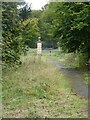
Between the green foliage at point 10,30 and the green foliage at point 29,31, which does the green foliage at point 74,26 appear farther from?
the green foliage at point 10,30

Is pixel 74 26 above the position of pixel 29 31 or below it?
above

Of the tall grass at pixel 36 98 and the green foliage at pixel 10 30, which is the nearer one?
the tall grass at pixel 36 98

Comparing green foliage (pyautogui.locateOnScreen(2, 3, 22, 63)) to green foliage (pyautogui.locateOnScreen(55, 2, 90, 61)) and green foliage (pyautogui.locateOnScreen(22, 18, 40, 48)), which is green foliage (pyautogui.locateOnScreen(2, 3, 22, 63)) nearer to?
green foliage (pyautogui.locateOnScreen(55, 2, 90, 61))

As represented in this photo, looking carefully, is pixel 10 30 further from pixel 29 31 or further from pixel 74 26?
pixel 29 31

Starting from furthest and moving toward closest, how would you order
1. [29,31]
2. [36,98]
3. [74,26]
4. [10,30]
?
[29,31] → [74,26] → [10,30] → [36,98]

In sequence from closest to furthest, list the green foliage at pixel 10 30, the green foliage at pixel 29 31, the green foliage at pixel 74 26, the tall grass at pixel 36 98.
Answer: the tall grass at pixel 36 98
the green foliage at pixel 10 30
the green foliage at pixel 74 26
the green foliage at pixel 29 31

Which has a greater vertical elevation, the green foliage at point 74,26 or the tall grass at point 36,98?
the green foliage at point 74,26

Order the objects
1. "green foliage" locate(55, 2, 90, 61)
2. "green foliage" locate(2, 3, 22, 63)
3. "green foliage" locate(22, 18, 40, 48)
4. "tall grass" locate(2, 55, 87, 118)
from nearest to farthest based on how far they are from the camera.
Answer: "tall grass" locate(2, 55, 87, 118) < "green foliage" locate(2, 3, 22, 63) < "green foliage" locate(55, 2, 90, 61) < "green foliage" locate(22, 18, 40, 48)

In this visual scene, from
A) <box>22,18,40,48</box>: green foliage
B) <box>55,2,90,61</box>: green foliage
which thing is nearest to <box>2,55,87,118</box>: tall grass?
<box>55,2,90,61</box>: green foliage

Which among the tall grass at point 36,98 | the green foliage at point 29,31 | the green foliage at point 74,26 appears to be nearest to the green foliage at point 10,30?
the tall grass at point 36,98

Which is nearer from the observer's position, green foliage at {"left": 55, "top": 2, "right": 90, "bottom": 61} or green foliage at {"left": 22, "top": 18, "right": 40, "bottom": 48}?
green foliage at {"left": 55, "top": 2, "right": 90, "bottom": 61}

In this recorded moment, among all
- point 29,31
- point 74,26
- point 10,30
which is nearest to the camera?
point 10,30

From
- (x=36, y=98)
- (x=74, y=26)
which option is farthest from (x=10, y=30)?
(x=36, y=98)

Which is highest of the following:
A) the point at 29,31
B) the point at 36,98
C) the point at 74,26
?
the point at 74,26
